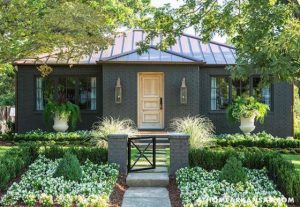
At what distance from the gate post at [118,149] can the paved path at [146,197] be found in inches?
53.1

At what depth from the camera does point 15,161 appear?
950 cm

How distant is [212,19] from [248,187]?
181 inches

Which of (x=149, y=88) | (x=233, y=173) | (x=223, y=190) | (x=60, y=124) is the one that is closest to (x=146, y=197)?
(x=223, y=190)

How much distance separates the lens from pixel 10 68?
22.0m

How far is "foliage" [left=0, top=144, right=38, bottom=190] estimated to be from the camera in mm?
8422

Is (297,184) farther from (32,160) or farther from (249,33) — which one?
(32,160)

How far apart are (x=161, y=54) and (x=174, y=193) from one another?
9941 mm

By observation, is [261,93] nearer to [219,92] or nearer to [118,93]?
[219,92]

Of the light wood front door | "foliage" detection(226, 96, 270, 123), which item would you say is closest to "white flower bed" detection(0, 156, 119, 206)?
the light wood front door

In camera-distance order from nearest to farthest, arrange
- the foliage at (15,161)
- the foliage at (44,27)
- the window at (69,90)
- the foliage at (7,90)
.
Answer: the foliage at (15,161), the foliage at (44,27), the window at (69,90), the foliage at (7,90)

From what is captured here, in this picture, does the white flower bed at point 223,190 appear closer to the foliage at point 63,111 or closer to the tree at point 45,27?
the tree at point 45,27

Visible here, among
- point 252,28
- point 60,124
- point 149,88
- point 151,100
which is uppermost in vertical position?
point 252,28

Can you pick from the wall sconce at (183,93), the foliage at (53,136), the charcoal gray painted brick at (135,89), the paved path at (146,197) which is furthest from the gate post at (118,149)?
the wall sconce at (183,93)

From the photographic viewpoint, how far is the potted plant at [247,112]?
55.9 feet
